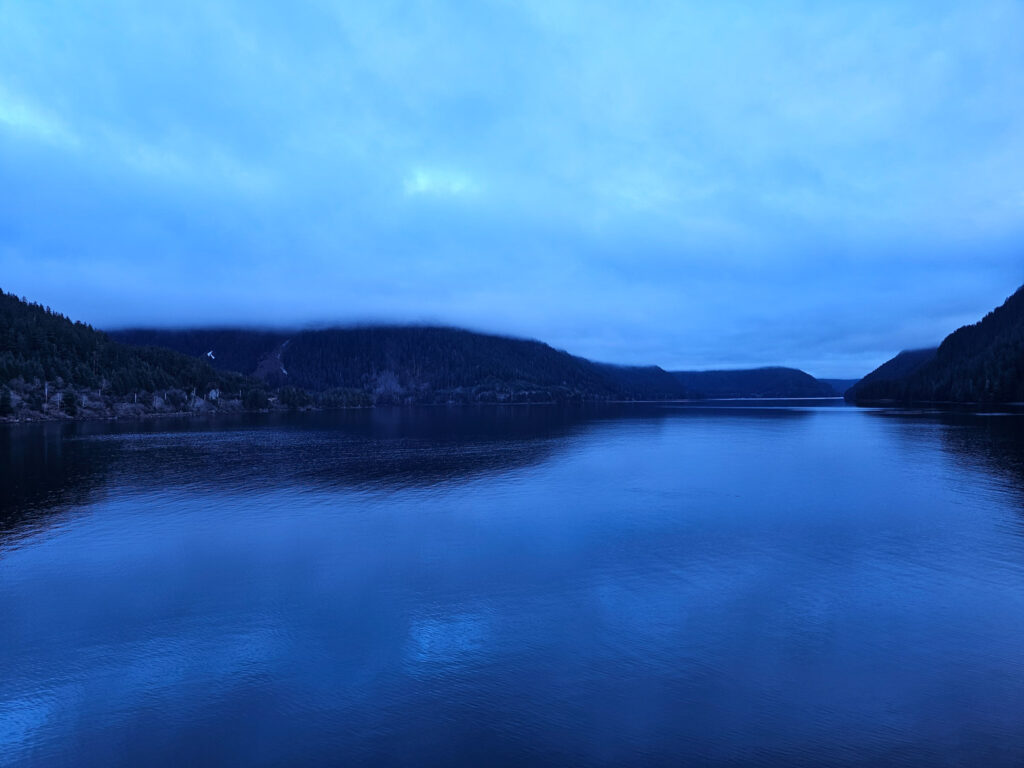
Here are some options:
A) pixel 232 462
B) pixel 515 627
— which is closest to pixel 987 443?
pixel 515 627

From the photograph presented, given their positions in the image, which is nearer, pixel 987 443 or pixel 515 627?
pixel 515 627

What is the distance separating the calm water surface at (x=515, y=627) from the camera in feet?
62.3

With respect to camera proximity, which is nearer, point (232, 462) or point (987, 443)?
point (232, 462)

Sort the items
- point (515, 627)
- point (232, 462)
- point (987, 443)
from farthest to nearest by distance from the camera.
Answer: point (987, 443), point (232, 462), point (515, 627)

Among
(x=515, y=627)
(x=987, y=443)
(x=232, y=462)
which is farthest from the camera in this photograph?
(x=987, y=443)

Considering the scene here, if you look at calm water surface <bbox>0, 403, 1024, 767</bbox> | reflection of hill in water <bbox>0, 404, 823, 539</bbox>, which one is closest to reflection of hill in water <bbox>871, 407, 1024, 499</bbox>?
calm water surface <bbox>0, 403, 1024, 767</bbox>

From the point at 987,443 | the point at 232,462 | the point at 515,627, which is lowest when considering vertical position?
the point at 515,627

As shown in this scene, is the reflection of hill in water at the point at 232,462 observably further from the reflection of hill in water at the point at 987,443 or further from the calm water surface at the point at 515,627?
the reflection of hill in water at the point at 987,443

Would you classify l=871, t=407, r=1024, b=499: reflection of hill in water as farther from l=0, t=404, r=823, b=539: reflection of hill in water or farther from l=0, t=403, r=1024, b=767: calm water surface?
l=0, t=404, r=823, b=539: reflection of hill in water

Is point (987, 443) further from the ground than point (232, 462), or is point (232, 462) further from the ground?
point (987, 443)

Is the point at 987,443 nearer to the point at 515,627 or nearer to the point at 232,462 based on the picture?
the point at 515,627

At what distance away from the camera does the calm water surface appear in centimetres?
1898

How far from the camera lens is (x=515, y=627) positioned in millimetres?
27984

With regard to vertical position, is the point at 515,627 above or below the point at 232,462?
below
